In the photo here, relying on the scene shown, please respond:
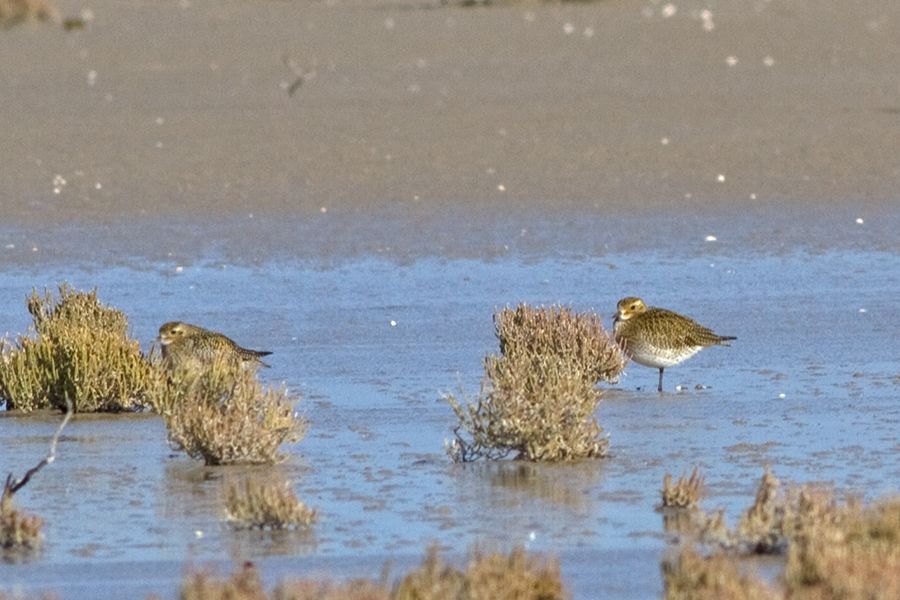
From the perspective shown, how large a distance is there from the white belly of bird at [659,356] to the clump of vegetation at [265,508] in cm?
373

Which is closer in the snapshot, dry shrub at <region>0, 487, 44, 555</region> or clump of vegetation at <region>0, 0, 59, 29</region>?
dry shrub at <region>0, 487, 44, 555</region>

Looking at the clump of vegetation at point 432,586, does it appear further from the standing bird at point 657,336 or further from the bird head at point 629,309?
the bird head at point 629,309

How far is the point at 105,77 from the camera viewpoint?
2894 cm

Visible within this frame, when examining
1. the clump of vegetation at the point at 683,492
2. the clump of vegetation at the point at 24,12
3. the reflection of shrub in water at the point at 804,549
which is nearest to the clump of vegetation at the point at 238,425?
the clump of vegetation at the point at 683,492

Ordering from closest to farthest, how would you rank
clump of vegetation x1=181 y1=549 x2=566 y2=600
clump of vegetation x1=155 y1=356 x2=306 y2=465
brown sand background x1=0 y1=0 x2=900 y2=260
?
clump of vegetation x1=181 y1=549 x2=566 y2=600, clump of vegetation x1=155 y1=356 x2=306 y2=465, brown sand background x1=0 y1=0 x2=900 y2=260

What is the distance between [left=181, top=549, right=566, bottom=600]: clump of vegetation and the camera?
5988mm

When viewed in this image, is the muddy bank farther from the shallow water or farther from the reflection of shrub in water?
the reflection of shrub in water

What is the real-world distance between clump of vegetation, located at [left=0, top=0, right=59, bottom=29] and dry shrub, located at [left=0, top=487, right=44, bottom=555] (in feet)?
95.3

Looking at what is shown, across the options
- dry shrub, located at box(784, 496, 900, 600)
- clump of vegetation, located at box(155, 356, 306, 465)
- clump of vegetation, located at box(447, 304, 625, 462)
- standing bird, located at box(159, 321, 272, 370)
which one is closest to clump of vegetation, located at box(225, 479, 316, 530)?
clump of vegetation, located at box(155, 356, 306, 465)

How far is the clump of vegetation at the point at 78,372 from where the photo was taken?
428 inches

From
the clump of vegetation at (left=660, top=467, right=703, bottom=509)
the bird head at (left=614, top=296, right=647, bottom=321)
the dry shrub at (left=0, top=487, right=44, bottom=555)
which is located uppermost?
the bird head at (left=614, top=296, right=647, bottom=321)

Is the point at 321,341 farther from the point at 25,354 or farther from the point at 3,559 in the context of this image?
the point at 3,559

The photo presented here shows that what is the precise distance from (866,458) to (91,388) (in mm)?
3835

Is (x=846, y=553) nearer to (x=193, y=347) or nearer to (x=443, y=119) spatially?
(x=193, y=347)
